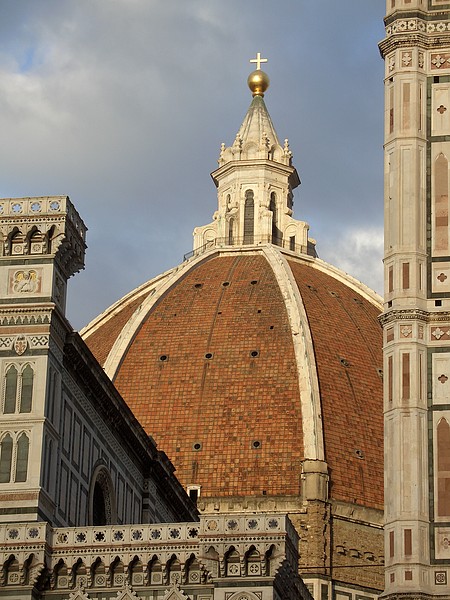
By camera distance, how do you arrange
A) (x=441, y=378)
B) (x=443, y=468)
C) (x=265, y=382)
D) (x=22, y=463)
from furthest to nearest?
1. (x=265, y=382)
2. (x=22, y=463)
3. (x=441, y=378)
4. (x=443, y=468)

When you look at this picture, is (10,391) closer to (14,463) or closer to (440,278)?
(14,463)

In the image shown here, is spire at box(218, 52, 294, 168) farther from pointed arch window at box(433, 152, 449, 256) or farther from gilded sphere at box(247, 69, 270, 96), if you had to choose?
pointed arch window at box(433, 152, 449, 256)

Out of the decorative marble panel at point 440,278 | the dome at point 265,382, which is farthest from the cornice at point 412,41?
the dome at point 265,382

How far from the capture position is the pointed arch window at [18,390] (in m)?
36.9

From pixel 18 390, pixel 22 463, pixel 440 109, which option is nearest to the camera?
pixel 440 109

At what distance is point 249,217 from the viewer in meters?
87.2

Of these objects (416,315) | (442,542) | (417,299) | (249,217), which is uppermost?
(249,217)

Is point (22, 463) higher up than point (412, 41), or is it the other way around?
point (412, 41)

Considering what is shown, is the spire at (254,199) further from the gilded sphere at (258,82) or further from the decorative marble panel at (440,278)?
the decorative marble panel at (440,278)

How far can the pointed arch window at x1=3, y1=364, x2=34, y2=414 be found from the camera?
36906 millimetres

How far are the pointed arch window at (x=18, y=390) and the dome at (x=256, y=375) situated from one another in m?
36.8

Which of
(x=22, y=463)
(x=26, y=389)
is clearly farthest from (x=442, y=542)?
(x=26, y=389)

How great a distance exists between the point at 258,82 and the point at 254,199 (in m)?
5.63

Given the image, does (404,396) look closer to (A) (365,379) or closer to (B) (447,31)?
(B) (447,31)
